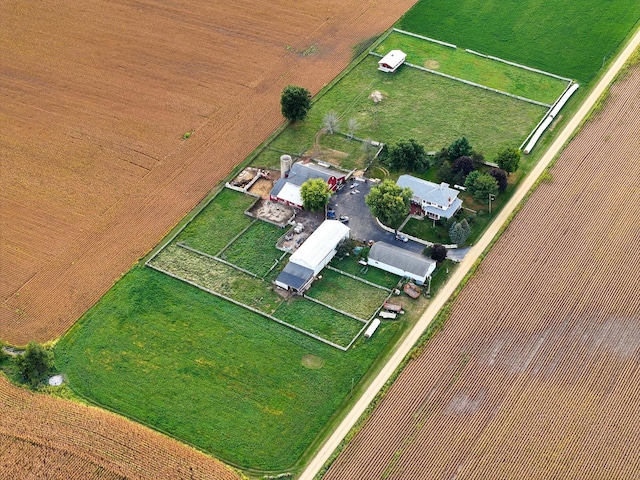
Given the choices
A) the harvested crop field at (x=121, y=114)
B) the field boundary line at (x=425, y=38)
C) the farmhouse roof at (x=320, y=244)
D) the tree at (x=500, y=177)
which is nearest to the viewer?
the farmhouse roof at (x=320, y=244)

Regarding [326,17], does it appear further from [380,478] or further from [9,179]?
[380,478]

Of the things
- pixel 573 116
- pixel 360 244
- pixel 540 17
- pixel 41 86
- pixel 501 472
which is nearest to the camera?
pixel 501 472

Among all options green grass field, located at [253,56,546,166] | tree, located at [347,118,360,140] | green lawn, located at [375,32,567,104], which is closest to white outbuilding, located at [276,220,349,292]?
green grass field, located at [253,56,546,166]

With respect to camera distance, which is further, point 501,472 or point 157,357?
point 157,357

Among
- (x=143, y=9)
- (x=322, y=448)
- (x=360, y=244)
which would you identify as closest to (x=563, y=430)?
(x=322, y=448)

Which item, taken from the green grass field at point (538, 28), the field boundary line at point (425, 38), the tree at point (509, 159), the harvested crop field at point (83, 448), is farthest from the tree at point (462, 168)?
the harvested crop field at point (83, 448)

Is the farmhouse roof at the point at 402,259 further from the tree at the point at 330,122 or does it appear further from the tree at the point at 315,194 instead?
the tree at the point at 330,122
